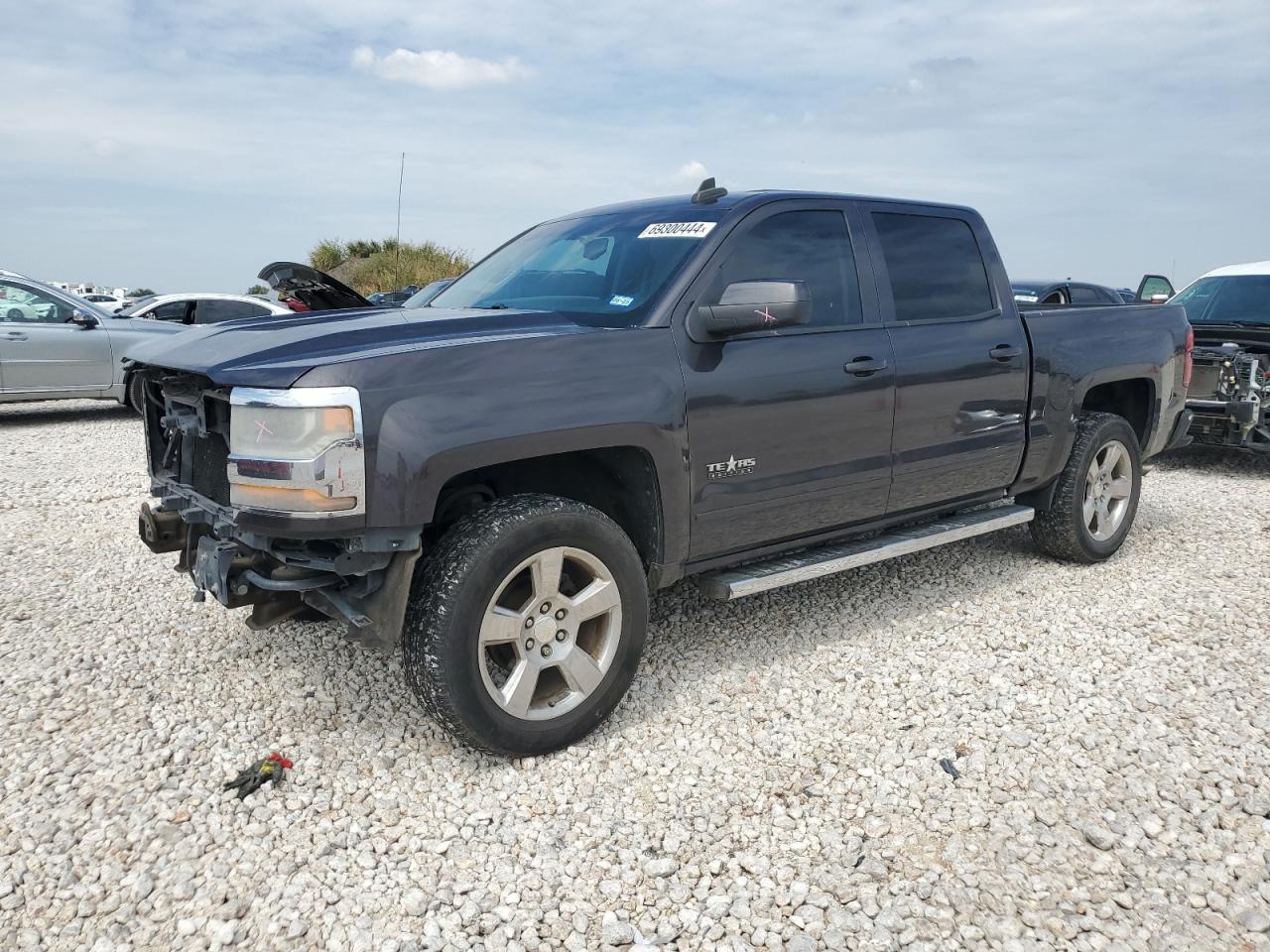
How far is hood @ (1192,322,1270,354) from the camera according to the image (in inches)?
322

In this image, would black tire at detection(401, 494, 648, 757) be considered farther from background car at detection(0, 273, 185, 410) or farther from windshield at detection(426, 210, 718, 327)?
background car at detection(0, 273, 185, 410)

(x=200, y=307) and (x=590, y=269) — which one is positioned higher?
(x=590, y=269)

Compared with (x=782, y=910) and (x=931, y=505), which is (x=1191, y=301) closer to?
(x=931, y=505)

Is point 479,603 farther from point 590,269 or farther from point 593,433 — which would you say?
point 590,269

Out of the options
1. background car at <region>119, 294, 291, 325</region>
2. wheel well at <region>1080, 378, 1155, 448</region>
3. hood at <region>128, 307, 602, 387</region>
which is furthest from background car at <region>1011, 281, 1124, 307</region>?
background car at <region>119, 294, 291, 325</region>

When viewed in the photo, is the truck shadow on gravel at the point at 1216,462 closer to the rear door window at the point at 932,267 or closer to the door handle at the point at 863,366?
the rear door window at the point at 932,267

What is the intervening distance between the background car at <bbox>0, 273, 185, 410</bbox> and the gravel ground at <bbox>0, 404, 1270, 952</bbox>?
683 centimetres

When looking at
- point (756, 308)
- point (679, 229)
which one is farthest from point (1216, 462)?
point (756, 308)

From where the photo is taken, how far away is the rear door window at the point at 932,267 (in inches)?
172

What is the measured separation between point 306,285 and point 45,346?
7.50 metres

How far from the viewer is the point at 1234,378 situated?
7883 millimetres

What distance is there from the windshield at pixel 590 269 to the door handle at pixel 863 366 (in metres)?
0.81

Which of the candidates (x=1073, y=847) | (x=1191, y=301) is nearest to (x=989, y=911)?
(x=1073, y=847)

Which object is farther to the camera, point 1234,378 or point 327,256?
point 327,256
